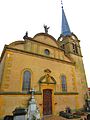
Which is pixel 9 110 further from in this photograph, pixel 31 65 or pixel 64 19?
pixel 64 19

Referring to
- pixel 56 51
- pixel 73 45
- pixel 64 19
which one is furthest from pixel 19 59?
pixel 64 19

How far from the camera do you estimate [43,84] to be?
1219cm

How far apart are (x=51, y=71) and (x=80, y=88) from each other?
18.6ft

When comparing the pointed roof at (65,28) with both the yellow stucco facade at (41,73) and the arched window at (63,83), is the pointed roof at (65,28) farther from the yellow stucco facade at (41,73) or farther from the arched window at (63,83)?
the arched window at (63,83)

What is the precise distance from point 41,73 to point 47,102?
3.21 m

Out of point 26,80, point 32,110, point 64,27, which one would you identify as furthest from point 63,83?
point 64,27

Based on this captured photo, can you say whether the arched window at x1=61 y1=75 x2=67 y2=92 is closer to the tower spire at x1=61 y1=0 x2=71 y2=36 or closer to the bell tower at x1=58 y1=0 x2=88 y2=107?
the bell tower at x1=58 y1=0 x2=88 y2=107

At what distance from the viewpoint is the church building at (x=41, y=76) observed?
10227 millimetres

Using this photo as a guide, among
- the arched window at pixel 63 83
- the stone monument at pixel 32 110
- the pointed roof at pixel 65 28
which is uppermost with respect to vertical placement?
the pointed roof at pixel 65 28

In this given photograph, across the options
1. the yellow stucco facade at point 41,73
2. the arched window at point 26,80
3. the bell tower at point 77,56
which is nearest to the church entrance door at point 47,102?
the yellow stucco facade at point 41,73

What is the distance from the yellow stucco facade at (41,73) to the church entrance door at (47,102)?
1.01 feet

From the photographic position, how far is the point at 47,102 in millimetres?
12023

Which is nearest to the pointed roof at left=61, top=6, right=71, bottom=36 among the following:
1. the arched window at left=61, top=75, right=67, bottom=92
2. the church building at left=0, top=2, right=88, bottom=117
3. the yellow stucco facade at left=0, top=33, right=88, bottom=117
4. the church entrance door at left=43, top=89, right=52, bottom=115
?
the yellow stucco facade at left=0, top=33, right=88, bottom=117

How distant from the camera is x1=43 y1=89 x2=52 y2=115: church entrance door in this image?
38.3 ft
